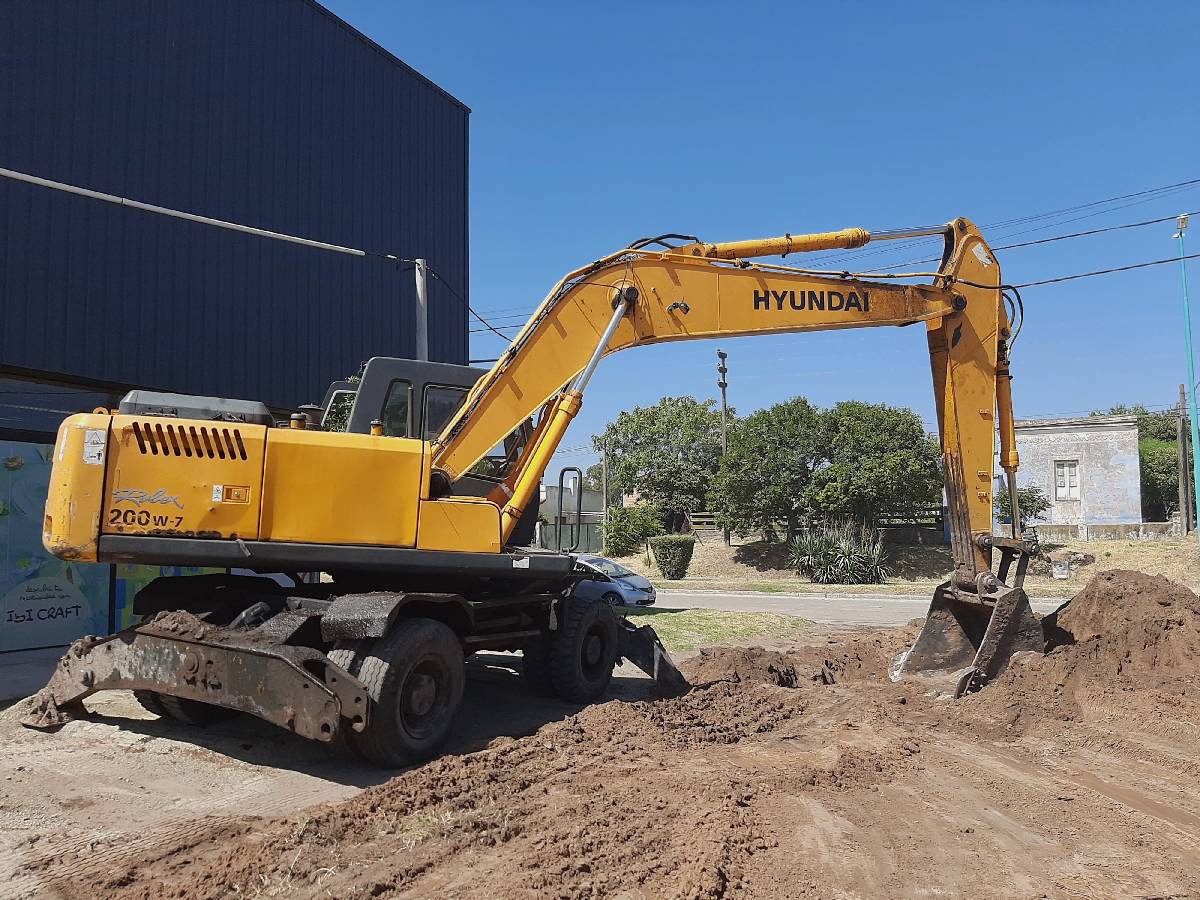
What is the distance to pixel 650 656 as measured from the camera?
936cm

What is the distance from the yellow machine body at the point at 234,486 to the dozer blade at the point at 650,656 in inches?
115

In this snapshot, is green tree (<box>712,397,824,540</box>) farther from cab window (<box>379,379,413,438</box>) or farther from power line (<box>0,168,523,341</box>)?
cab window (<box>379,379,413,438</box>)

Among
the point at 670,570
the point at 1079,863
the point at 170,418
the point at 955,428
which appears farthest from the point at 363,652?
the point at 670,570

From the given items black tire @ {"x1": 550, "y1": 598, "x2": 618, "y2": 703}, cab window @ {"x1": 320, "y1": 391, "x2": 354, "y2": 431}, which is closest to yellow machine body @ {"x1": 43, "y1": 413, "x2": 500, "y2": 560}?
cab window @ {"x1": 320, "y1": 391, "x2": 354, "y2": 431}

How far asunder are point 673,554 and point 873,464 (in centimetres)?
750

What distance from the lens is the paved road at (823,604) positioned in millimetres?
18984

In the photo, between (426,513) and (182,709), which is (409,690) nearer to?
(426,513)

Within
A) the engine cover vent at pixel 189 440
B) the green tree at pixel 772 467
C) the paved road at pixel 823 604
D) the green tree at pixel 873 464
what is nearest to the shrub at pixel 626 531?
the green tree at pixel 772 467

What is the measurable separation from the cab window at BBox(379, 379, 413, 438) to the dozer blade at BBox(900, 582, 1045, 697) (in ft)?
18.5

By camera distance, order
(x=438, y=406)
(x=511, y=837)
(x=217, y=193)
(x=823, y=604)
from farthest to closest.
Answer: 1. (x=823, y=604)
2. (x=217, y=193)
3. (x=438, y=406)
4. (x=511, y=837)

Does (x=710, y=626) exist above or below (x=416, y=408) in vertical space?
below

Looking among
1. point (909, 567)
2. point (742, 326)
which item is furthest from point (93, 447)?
point (909, 567)

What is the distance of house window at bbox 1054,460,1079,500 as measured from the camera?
38750mm

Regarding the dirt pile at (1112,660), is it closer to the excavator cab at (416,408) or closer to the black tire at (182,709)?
the excavator cab at (416,408)
